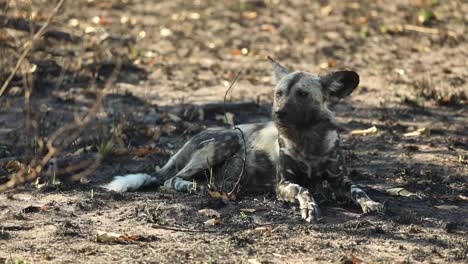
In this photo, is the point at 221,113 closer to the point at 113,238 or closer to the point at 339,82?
the point at 339,82

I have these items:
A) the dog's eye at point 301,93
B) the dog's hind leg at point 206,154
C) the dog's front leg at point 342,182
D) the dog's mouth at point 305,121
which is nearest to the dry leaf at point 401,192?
the dog's front leg at point 342,182

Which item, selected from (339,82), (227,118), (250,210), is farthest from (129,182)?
(227,118)

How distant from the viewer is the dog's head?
5469mm

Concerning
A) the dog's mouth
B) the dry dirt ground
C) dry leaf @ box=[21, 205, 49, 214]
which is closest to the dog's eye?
the dog's mouth

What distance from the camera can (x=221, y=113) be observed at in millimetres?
8148

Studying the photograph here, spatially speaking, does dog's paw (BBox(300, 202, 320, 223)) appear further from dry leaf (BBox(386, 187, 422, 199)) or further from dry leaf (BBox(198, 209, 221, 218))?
dry leaf (BBox(386, 187, 422, 199))

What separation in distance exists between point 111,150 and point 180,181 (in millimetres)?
914

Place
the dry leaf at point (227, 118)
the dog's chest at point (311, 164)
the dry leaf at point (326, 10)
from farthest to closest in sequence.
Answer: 1. the dry leaf at point (326, 10)
2. the dry leaf at point (227, 118)
3. the dog's chest at point (311, 164)

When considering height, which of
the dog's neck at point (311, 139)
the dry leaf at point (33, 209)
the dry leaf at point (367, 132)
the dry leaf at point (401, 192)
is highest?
the dog's neck at point (311, 139)

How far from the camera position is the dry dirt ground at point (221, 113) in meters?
4.62

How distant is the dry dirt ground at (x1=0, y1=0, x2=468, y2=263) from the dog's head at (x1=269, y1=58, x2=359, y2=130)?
0.57 metres

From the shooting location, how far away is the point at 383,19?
1215cm

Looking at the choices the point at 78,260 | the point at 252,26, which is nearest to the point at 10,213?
the point at 78,260

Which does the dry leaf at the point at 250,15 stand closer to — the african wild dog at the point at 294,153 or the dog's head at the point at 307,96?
the african wild dog at the point at 294,153
